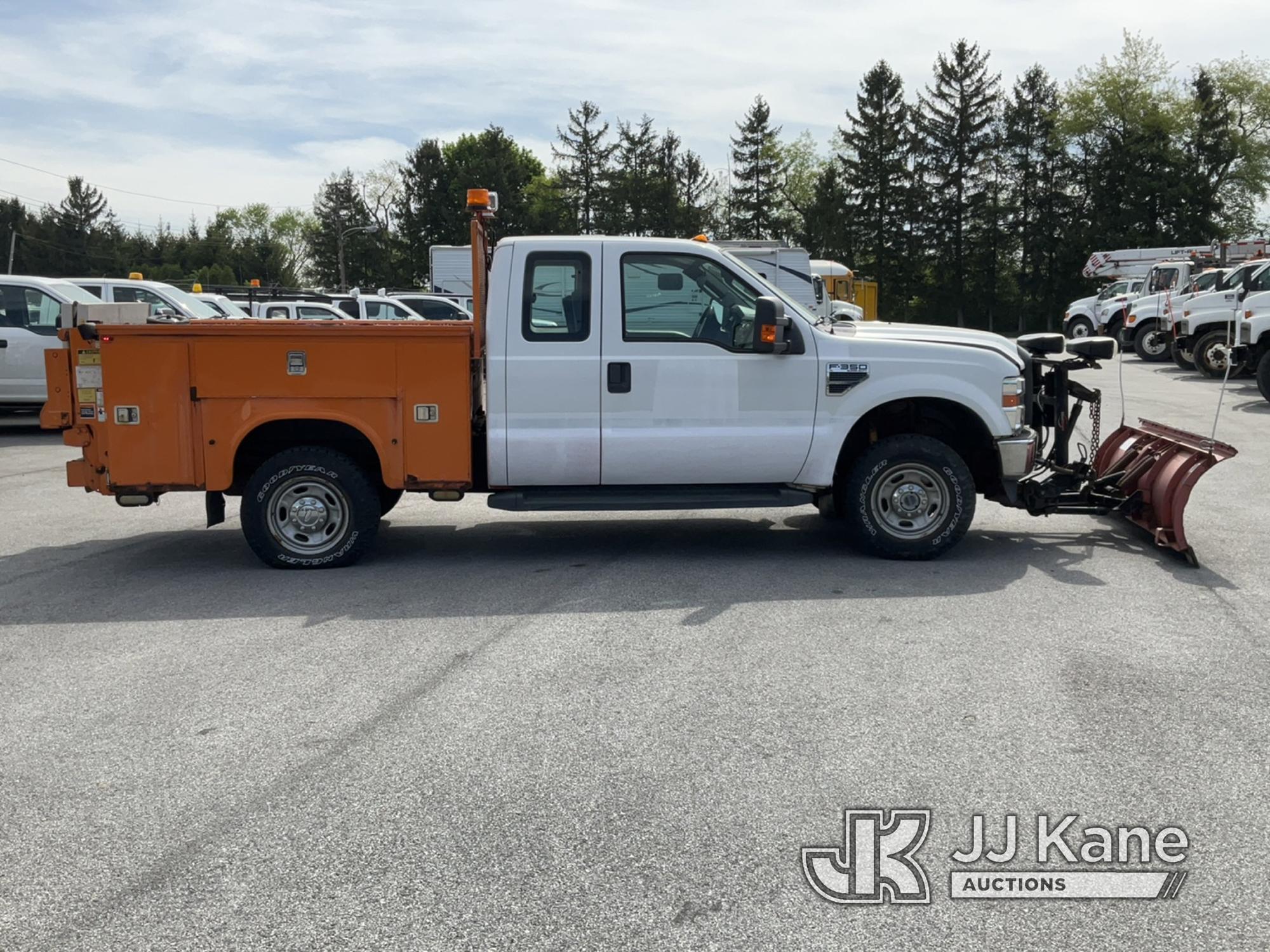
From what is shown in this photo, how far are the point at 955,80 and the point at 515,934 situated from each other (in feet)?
221

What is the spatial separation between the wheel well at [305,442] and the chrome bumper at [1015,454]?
4.09m

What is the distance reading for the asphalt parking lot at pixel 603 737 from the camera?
3504 mm

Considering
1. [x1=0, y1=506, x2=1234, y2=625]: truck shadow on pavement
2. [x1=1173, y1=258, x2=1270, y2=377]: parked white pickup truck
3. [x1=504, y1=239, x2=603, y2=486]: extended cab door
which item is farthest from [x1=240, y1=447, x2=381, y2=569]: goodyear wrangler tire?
[x1=1173, y1=258, x2=1270, y2=377]: parked white pickup truck


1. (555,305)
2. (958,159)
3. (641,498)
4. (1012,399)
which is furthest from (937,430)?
(958,159)

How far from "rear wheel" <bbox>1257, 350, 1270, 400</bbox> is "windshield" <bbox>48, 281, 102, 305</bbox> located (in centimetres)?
1681

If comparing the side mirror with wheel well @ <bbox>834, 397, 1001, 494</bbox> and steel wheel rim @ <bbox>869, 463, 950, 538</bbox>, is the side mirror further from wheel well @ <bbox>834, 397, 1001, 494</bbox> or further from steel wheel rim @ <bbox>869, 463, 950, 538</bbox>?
steel wheel rim @ <bbox>869, 463, 950, 538</bbox>

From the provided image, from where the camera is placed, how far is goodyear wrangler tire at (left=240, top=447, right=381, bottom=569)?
312 inches

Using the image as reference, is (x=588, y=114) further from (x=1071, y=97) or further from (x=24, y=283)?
(x=24, y=283)

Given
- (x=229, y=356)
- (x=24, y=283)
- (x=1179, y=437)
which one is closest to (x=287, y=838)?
(x=229, y=356)

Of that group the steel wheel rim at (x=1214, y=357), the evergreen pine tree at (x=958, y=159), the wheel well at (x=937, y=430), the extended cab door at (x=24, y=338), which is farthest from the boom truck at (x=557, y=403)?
the evergreen pine tree at (x=958, y=159)

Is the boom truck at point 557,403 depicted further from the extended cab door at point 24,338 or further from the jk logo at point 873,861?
the extended cab door at point 24,338

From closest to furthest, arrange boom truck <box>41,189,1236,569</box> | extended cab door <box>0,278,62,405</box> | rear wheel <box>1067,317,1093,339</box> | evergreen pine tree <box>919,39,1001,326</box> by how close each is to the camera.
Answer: boom truck <box>41,189,1236,569</box>
extended cab door <box>0,278,62,405</box>
rear wheel <box>1067,317,1093,339</box>
evergreen pine tree <box>919,39,1001,326</box>

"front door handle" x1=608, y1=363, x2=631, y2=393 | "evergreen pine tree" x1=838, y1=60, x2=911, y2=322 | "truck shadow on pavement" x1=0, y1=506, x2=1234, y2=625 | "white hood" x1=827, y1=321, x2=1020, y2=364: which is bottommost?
"truck shadow on pavement" x1=0, y1=506, x2=1234, y2=625

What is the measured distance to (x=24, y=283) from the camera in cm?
1659
